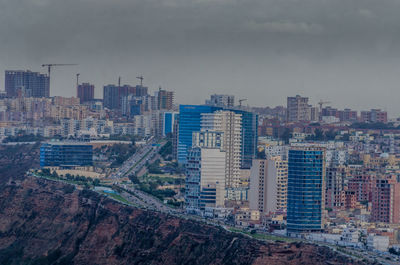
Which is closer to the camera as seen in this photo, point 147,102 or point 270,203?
point 270,203

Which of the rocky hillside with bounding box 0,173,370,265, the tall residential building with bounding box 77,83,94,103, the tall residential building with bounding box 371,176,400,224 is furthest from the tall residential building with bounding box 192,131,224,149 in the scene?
the tall residential building with bounding box 77,83,94,103

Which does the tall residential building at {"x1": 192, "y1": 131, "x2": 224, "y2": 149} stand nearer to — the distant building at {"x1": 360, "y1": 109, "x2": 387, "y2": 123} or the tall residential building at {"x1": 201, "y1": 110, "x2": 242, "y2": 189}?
the tall residential building at {"x1": 201, "y1": 110, "x2": 242, "y2": 189}

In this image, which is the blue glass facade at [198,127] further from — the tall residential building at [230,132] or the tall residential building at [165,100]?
the tall residential building at [165,100]

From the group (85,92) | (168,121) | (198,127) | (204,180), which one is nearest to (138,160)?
(198,127)

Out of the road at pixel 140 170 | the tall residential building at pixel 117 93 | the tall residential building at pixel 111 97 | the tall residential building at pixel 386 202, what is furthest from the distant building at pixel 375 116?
the tall residential building at pixel 386 202

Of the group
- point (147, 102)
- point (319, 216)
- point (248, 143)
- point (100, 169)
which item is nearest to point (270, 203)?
point (319, 216)

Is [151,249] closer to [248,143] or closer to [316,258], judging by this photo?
[316,258]
